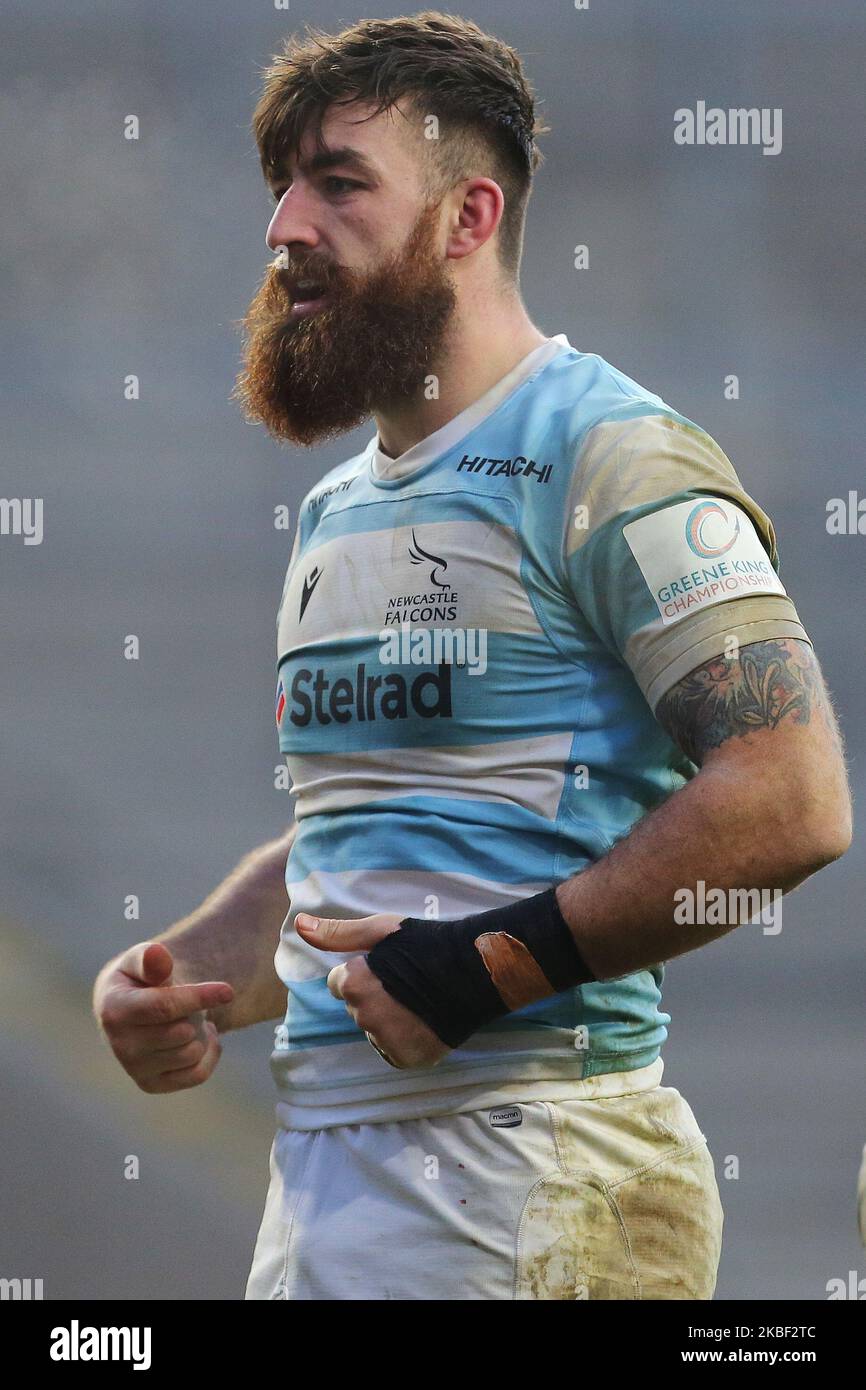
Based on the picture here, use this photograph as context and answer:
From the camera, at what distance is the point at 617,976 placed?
5.36 ft

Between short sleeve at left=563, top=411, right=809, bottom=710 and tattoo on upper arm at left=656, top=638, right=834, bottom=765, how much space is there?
0.05 ft

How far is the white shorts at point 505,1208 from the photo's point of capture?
1.62 m

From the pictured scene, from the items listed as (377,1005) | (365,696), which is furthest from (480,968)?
(365,696)

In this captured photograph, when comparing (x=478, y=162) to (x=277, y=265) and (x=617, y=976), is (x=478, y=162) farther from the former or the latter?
(x=617, y=976)

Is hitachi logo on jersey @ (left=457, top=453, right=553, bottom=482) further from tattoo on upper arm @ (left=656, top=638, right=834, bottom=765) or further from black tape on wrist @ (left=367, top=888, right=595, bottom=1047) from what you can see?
black tape on wrist @ (left=367, top=888, right=595, bottom=1047)

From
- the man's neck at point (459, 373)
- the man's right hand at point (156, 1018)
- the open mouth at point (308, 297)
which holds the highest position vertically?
the open mouth at point (308, 297)

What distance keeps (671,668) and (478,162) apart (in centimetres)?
84

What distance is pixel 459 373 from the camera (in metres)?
1.98

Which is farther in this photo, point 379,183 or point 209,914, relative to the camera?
point 209,914

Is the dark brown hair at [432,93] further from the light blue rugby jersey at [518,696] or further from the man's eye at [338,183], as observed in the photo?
the light blue rugby jersey at [518,696]

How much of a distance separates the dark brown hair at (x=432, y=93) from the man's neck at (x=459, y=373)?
0.13 metres

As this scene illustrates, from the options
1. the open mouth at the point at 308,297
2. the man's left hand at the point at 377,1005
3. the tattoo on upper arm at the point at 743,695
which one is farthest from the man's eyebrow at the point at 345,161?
the man's left hand at the point at 377,1005
